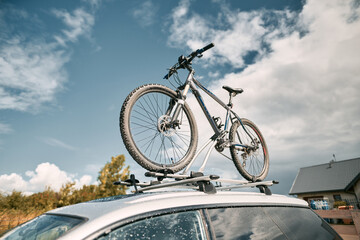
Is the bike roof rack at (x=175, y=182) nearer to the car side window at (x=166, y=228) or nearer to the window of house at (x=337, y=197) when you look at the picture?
the car side window at (x=166, y=228)

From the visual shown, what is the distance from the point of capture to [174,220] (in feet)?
4.37

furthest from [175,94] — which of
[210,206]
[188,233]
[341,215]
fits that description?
[341,215]

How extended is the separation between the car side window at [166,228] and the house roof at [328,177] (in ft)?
109

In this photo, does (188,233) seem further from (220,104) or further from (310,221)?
(220,104)

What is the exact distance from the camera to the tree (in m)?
11.5

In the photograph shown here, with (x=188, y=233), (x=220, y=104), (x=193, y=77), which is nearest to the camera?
(x=188, y=233)

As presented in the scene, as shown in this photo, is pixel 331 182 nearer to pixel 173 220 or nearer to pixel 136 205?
pixel 173 220

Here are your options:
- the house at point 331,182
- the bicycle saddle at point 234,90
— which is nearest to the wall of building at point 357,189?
the house at point 331,182

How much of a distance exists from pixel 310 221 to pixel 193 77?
2569 millimetres

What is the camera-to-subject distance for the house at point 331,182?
27.0 meters

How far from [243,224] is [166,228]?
65 centimetres

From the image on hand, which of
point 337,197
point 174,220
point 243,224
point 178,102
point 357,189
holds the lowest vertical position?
point 337,197

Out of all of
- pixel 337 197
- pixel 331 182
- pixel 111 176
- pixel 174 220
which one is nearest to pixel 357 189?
pixel 337 197

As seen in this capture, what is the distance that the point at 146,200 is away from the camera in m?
1.35
